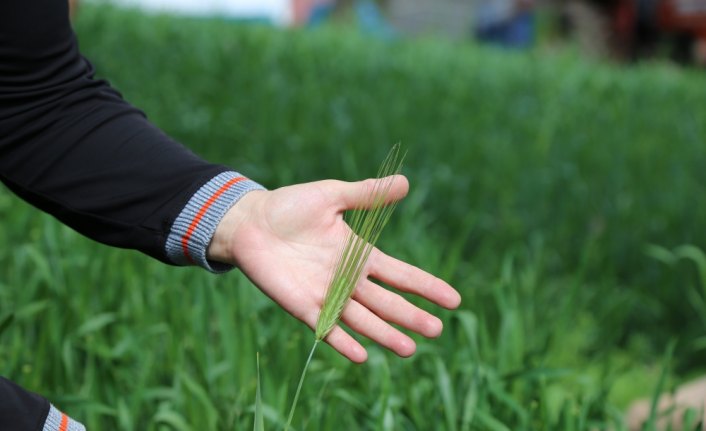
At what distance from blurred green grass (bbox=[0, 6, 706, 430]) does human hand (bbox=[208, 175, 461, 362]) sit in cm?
41

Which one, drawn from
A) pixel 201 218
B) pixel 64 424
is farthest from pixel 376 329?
pixel 64 424

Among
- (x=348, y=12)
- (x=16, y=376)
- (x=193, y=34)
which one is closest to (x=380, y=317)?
(x=16, y=376)

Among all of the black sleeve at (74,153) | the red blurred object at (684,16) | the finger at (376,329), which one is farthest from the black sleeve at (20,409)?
the red blurred object at (684,16)

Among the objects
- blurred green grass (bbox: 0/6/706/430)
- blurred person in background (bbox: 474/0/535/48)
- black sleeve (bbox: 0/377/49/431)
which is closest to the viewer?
black sleeve (bbox: 0/377/49/431)

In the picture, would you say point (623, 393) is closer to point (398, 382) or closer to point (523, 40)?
point (398, 382)

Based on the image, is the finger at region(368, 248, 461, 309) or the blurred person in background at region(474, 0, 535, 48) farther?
the blurred person in background at region(474, 0, 535, 48)

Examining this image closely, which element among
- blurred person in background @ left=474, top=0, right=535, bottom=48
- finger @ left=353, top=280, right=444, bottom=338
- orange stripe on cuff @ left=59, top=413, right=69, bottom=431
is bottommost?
blurred person in background @ left=474, top=0, right=535, bottom=48

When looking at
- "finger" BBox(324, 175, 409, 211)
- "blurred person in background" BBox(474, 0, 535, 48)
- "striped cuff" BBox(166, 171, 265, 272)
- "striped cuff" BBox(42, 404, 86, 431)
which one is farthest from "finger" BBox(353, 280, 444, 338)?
"blurred person in background" BBox(474, 0, 535, 48)

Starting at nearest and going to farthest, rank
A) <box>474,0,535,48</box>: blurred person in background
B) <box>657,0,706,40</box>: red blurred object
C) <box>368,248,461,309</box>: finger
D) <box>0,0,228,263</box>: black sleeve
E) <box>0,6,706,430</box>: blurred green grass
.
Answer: <box>368,248,461,309</box>: finger, <box>0,0,228,263</box>: black sleeve, <box>0,6,706,430</box>: blurred green grass, <box>657,0,706,40</box>: red blurred object, <box>474,0,535,48</box>: blurred person in background

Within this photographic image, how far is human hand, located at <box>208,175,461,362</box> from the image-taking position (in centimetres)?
118

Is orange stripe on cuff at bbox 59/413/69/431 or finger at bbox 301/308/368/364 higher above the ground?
finger at bbox 301/308/368/364

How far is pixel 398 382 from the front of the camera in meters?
2.06

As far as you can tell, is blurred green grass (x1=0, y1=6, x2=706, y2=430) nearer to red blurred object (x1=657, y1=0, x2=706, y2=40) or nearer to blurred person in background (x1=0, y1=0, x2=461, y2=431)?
blurred person in background (x1=0, y1=0, x2=461, y2=431)

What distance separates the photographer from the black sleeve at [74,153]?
4.25 feet
